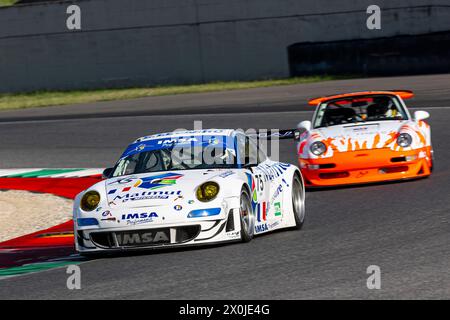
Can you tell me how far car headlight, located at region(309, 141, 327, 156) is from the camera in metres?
12.5

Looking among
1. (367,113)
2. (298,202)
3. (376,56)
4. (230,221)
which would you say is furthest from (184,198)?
(376,56)

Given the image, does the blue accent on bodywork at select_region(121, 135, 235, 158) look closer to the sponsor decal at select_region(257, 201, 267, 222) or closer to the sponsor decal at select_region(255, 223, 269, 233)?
the sponsor decal at select_region(257, 201, 267, 222)

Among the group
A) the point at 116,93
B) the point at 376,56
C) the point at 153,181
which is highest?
the point at 376,56

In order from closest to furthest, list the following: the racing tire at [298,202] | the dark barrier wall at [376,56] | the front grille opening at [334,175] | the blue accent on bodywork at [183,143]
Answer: the blue accent on bodywork at [183,143] → the racing tire at [298,202] → the front grille opening at [334,175] → the dark barrier wall at [376,56]

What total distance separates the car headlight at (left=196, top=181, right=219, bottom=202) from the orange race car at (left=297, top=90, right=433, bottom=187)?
4.19 meters

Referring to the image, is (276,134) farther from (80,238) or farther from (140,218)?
(80,238)

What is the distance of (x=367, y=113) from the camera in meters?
13.4

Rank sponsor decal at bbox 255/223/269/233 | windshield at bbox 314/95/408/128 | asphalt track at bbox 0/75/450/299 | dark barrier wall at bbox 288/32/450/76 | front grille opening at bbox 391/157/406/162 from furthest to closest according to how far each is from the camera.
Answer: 1. dark barrier wall at bbox 288/32/450/76
2. windshield at bbox 314/95/408/128
3. front grille opening at bbox 391/157/406/162
4. sponsor decal at bbox 255/223/269/233
5. asphalt track at bbox 0/75/450/299

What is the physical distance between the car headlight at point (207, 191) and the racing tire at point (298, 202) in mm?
1307

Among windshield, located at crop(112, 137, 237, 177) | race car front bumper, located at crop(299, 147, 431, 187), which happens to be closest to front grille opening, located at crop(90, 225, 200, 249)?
windshield, located at crop(112, 137, 237, 177)

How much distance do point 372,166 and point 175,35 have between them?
19.6 meters

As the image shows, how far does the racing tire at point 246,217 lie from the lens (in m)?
8.44

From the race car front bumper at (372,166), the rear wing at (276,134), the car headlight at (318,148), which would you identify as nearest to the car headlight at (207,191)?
the rear wing at (276,134)

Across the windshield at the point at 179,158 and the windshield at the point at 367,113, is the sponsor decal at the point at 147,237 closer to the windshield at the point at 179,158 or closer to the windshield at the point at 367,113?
the windshield at the point at 179,158
